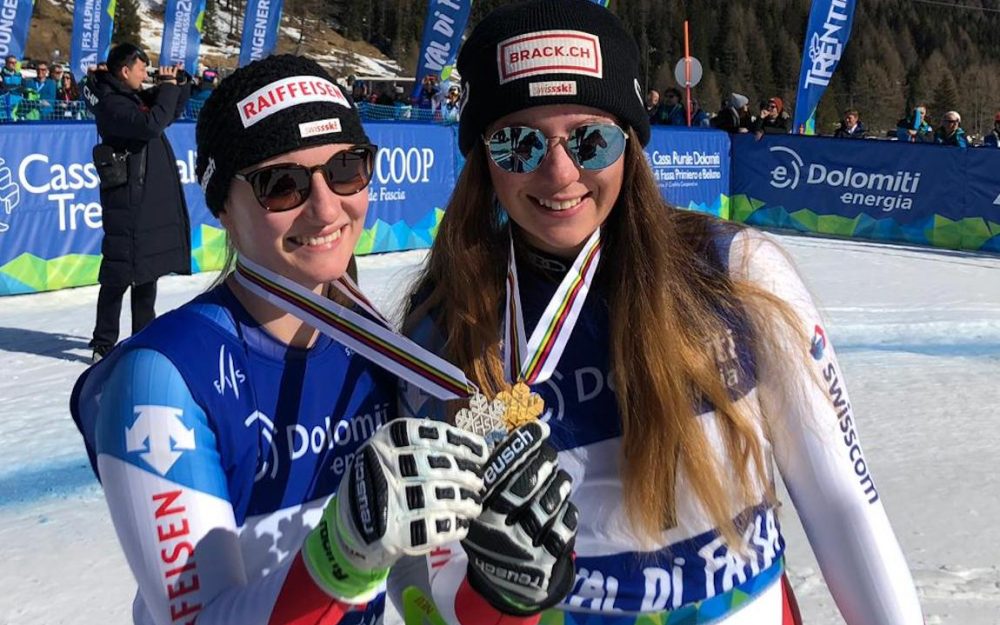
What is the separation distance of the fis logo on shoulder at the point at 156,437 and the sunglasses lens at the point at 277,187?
390 mm

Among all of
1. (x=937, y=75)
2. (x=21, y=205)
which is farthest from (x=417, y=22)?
(x=21, y=205)

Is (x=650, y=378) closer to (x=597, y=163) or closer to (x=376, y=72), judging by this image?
(x=597, y=163)

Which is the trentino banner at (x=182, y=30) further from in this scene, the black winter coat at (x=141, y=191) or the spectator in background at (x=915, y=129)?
the black winter coat at (x=141, y=191)

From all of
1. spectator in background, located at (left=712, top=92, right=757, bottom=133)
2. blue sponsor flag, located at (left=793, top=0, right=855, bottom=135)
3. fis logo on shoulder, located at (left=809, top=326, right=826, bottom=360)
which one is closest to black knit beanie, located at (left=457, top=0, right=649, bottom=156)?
fis logo on shoulder, located at (left=809, top=326, right=826, bottom=360)

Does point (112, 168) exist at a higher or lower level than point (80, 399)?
lower

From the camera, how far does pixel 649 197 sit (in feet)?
5.76

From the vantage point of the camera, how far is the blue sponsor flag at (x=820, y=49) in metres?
14.2

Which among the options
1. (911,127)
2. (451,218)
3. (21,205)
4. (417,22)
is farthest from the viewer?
(417,22)

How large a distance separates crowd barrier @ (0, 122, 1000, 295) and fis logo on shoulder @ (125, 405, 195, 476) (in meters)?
6.26

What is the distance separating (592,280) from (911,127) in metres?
15.4

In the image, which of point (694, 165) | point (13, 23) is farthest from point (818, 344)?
point (13, 23)

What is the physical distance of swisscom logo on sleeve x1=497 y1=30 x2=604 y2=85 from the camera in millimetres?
1639

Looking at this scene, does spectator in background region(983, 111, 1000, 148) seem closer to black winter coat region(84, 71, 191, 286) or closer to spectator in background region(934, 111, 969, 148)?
spectator in background region(934, 111, 969, 148)

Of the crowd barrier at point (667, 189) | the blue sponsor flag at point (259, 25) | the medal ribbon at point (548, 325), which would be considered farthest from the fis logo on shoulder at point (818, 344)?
the blue sponsor flag at point (259, 25)
